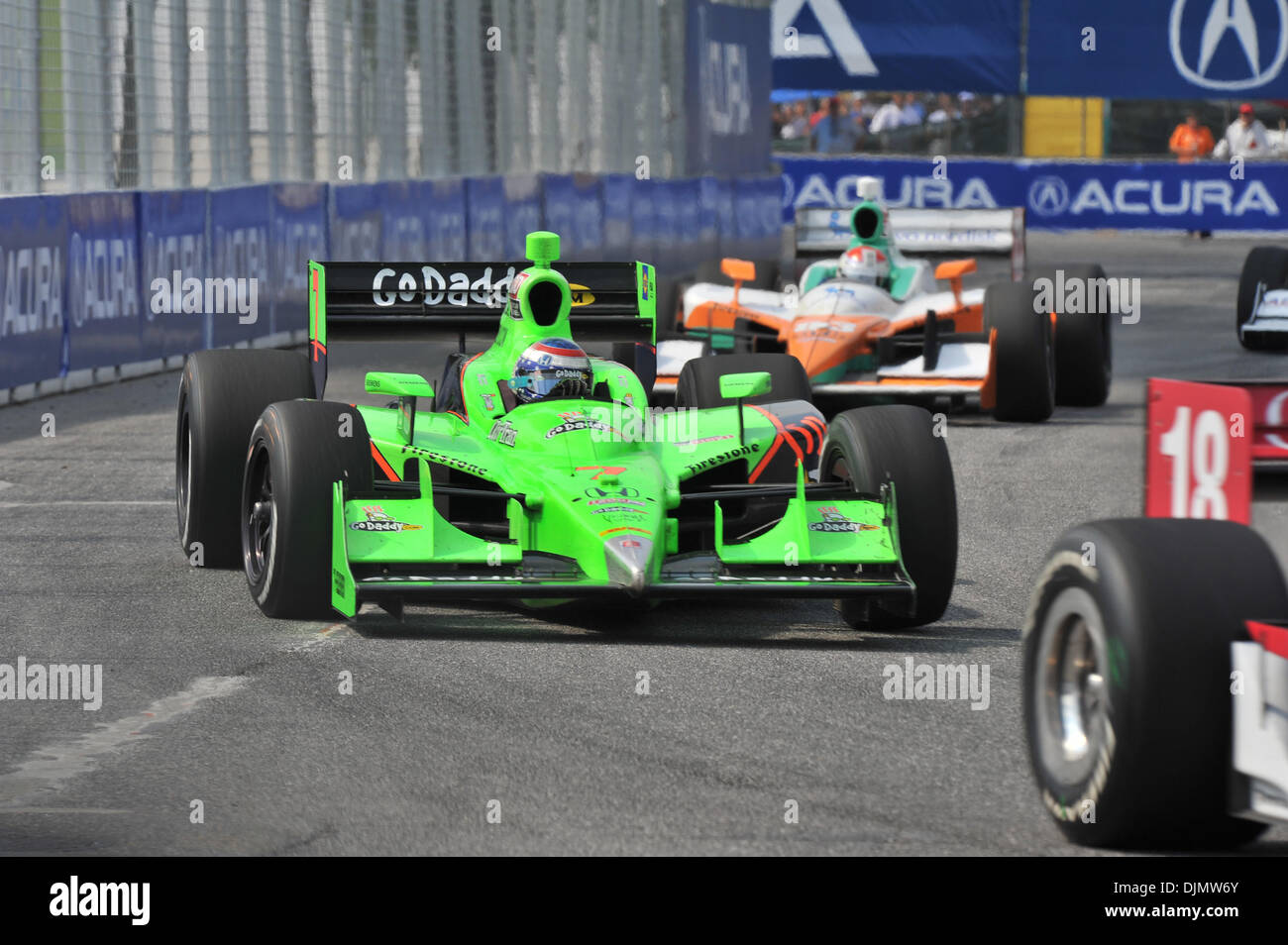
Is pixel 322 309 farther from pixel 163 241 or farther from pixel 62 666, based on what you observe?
pixel 163 241

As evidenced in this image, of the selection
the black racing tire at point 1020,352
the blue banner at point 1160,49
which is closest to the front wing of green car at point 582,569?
the black racing tire at point 1020,352

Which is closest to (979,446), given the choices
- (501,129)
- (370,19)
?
(370,19)

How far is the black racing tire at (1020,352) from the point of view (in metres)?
14.7

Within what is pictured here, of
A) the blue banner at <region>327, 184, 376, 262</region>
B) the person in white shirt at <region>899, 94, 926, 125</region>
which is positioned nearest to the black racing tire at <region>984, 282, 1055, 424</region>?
the blue banner at <region>327, 184, 376, 262</region>

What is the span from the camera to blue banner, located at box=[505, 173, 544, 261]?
25203 mm

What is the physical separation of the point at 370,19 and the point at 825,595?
60.7 feet

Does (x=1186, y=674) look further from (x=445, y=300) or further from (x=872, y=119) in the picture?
(x=872, y=119)

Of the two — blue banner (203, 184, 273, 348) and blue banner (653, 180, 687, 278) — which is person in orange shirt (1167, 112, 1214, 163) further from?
blue banner (203, 184, 273, 348)

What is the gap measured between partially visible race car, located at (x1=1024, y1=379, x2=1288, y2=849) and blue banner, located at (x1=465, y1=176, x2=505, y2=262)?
756 inches

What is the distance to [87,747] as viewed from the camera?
650 centimetres

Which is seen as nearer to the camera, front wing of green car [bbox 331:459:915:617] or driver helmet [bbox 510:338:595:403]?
front wing of green car [bbox 331:459:915:617]

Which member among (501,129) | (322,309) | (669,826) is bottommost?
(669,826)

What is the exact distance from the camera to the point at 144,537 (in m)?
10.3
